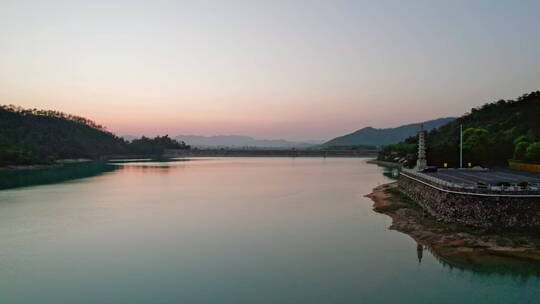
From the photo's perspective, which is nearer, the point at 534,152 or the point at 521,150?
the point at 534,152

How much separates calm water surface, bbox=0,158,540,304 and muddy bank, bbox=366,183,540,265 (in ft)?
3.86

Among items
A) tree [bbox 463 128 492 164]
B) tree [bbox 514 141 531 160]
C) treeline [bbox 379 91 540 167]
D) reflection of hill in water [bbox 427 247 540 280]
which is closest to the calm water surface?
reflection of hill in water [bbox 427 247 540 280]

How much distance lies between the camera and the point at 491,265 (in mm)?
23938

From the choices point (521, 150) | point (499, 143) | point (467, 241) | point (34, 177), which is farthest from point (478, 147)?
point (34, 177)

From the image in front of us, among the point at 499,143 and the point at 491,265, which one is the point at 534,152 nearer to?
the point at 499,143

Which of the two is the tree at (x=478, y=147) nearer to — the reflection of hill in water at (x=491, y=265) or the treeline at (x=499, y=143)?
the treeline at (x=499, y=143)

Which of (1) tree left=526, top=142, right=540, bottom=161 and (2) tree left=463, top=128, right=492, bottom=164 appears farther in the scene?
(2) tree left=463, top=128, right=492, bottom=164

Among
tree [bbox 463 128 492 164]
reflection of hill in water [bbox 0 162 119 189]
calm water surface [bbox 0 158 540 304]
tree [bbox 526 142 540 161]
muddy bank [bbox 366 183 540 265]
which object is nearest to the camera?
calm water surface [bbox 0 158 540 304]

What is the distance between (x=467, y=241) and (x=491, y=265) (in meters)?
4.24

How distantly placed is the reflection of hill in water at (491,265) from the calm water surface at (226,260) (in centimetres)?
16

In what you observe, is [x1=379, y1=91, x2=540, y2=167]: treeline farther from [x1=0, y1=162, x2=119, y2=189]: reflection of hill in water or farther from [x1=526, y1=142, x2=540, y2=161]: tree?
[x1=0, y1=162, x2=119, y2=189]: reflection of hill in water

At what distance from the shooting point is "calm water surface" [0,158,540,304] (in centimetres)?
2070

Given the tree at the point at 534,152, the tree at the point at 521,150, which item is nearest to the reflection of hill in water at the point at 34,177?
the tree at the point at 534,152

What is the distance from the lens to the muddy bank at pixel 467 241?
83.7 ft
